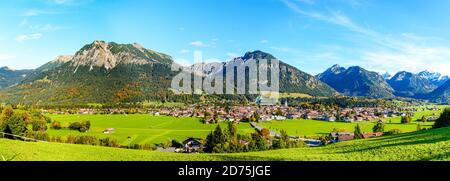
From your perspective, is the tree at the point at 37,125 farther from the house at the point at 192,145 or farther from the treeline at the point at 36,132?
the house at the point at 192,145

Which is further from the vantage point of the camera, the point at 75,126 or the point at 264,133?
the point at 75,126

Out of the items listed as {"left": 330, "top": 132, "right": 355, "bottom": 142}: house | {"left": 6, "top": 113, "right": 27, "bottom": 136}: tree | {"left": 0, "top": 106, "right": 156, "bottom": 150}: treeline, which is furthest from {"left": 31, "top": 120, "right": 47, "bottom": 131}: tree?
{"left": 330, "top": 132, "right": 355, "bottom": 142}: house

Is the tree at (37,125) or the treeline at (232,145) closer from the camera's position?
the treeline at (232,145)

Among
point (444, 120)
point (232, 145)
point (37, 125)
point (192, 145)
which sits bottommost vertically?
point (192, 145)

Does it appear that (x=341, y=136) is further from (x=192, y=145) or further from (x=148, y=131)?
(x=148, y=131)

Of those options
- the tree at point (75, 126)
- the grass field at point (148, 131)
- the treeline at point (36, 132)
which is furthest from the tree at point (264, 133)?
the tree at point (75, 126)

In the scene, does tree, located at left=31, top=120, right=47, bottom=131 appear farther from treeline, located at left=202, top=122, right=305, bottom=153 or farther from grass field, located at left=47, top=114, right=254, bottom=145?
treeline, located at left=202, top=122, right=305, bottom=153

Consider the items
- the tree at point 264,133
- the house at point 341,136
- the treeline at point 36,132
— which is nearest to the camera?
the treeline at point 36,132

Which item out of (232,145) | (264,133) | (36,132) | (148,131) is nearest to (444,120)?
(232,145)

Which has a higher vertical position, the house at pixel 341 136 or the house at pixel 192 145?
the house at pixel 341 136
